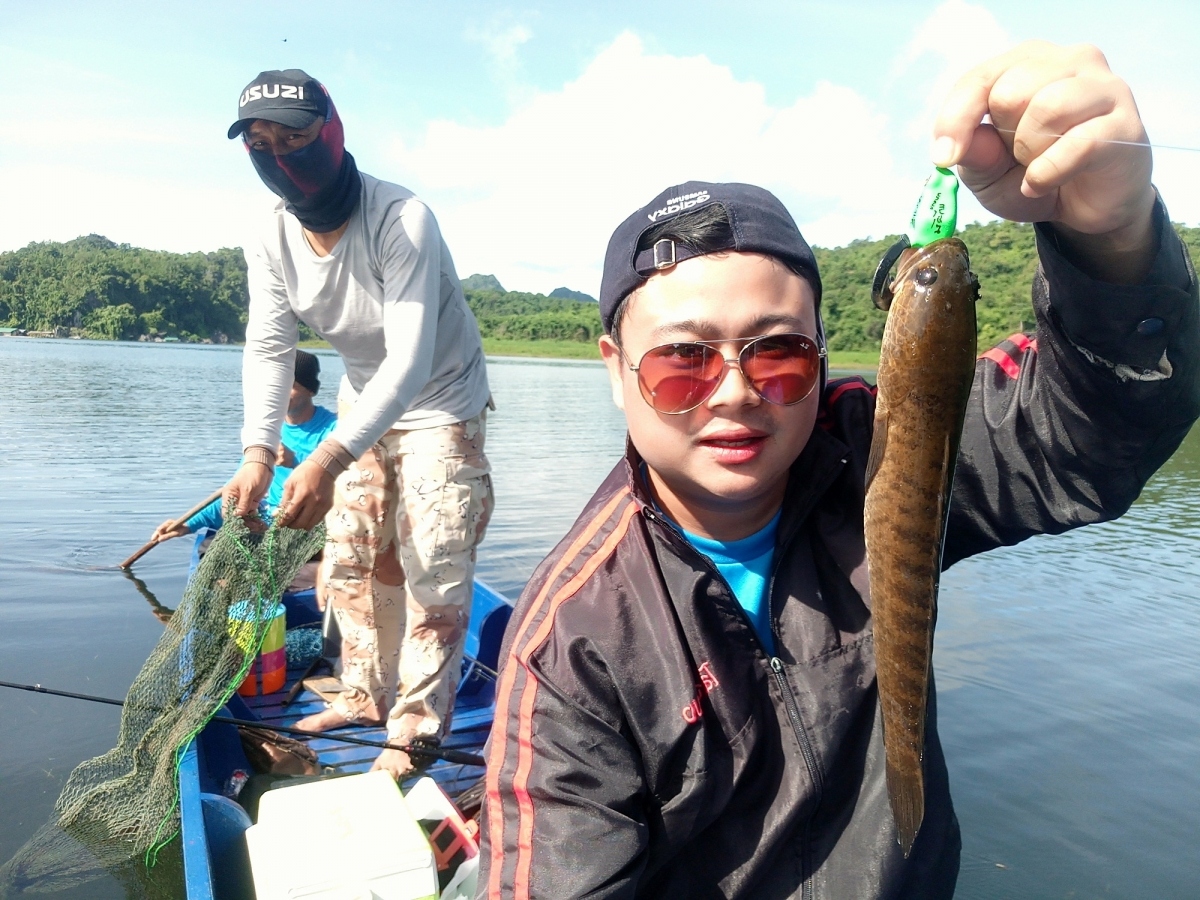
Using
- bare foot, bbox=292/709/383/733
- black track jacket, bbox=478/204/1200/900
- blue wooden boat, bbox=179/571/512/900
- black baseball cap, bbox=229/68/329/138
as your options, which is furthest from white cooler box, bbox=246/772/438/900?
black baseball cap, bbox=229/68/329/138

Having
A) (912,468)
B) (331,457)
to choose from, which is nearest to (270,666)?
(331,457)

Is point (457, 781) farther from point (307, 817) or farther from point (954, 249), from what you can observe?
point (954, 249)

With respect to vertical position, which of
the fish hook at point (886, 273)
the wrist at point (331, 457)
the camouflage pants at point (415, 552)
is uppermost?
the fish hook at point (886, 273)

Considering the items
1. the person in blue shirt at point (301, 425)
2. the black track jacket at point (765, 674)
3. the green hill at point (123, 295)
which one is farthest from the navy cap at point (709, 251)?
the green hill at point (123, 295)

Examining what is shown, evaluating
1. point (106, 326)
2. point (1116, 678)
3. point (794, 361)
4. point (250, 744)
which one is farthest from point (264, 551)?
point (106, 326)

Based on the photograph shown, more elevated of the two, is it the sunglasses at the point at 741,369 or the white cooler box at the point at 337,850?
the sunglasses at the point at 741,369

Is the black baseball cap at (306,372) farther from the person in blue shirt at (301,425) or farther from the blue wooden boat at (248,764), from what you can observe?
the blue wooden boat at (248,764)

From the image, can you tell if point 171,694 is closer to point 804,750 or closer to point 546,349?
point 804,750

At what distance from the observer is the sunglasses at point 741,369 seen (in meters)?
1.99

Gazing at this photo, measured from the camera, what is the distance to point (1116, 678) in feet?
27.0

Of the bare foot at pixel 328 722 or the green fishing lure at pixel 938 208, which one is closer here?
the green fishing lure at pixel 938 208

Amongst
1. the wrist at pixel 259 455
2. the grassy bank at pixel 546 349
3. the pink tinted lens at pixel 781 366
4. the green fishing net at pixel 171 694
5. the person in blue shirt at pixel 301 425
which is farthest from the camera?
the grassy bank at pixel 546 349

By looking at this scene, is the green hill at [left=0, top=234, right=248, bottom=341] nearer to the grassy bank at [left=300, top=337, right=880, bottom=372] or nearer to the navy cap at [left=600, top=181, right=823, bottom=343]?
the grassy bank at [left=300, top=337, right=880, bottom=372]

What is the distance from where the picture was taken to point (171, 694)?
4324 millimetres
